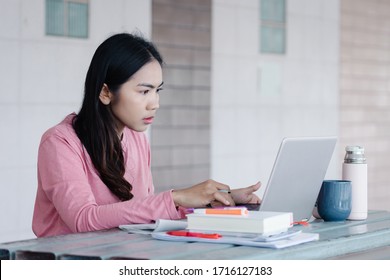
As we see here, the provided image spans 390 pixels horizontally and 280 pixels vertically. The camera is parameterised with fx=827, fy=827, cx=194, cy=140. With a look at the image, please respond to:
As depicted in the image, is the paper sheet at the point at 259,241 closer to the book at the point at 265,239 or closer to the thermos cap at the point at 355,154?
the book at the point at 265,239

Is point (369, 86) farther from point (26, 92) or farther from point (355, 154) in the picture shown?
point (355, 154)

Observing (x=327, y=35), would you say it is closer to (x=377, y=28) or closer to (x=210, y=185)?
(x=377, y=28)

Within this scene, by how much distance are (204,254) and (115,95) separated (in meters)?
0.95

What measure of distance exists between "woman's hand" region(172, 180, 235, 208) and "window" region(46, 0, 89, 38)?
7.31 feet

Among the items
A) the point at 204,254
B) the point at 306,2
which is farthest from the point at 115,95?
the point at 306,2

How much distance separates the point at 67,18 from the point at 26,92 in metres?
0.48

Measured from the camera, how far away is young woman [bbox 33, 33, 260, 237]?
95.1 inches

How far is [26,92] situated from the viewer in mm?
4188

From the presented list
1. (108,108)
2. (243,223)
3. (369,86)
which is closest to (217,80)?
(369,86)

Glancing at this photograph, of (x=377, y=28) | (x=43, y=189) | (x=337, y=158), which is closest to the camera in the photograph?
(x=43, y=189)

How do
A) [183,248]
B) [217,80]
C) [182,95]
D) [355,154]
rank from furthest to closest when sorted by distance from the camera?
[217,80]
[182,95]
[355,154]
[183,248]

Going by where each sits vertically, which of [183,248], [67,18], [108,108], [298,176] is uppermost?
[67,18]
